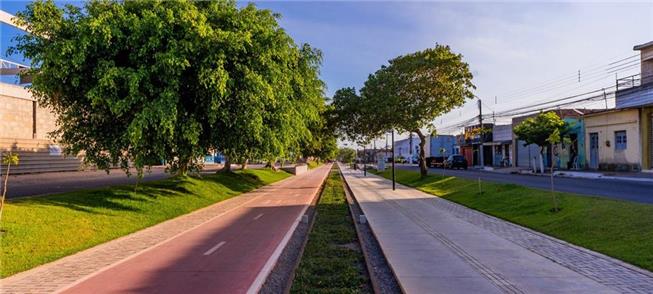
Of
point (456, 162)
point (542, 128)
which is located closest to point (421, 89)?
point (542, 128)

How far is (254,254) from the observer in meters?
11.1

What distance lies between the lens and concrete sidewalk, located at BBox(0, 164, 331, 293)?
832cm

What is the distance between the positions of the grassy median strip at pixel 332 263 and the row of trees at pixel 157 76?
16.9 feet

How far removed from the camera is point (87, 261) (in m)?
10.5

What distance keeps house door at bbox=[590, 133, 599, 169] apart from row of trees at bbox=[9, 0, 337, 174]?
3110cm

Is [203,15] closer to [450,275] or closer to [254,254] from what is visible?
[254,254]

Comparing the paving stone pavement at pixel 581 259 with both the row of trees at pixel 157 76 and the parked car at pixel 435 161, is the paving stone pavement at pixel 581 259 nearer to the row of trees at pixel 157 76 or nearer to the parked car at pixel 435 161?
the row of trees at pixel 157 76

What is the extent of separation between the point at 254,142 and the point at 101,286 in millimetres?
12549

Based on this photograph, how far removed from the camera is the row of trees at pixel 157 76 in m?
16.0

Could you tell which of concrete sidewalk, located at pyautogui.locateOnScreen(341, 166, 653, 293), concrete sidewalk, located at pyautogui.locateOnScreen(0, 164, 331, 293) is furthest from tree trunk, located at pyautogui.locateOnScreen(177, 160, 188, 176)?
concrete sidewalk, located at pyautogui.locateOnScreen(341, 166, 653, 293)

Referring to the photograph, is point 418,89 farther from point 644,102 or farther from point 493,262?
point 493,262

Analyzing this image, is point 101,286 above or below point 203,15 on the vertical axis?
below

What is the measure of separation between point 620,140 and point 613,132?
0.91 m

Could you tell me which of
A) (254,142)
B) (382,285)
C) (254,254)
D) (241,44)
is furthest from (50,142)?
(382,285)
